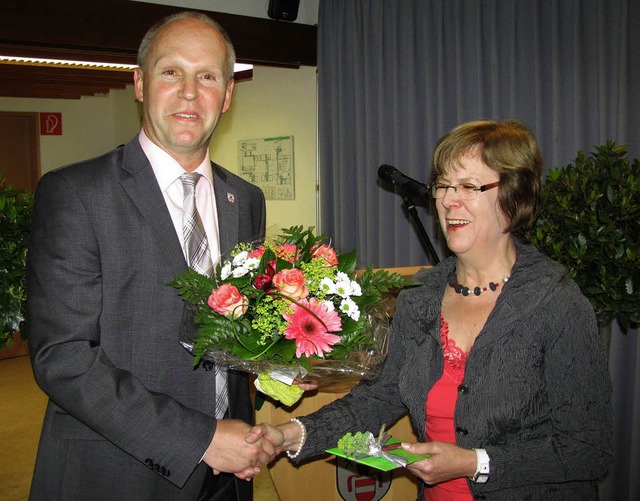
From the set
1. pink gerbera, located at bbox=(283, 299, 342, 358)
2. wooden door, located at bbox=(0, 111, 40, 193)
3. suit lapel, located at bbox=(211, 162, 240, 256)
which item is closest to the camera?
pink gerbera, located at bbox=(283, 299, 342, 358)

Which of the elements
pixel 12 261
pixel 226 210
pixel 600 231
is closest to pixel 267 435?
pixel 226 210

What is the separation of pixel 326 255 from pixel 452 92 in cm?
324

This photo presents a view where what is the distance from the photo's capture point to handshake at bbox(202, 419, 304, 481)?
5.68 ft

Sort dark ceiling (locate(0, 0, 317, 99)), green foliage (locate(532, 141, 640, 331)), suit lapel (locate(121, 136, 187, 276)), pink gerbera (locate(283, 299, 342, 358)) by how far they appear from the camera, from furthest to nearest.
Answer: dark ceiling (locate(0, 0, 317, 99)) → green foliage (locate(532, 141, 640, 331)) → suit lapel (locate(121, 136, 187, 276)) → pink gerbera (locate(283, 299, 342, 358))

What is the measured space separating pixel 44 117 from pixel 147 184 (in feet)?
25.3

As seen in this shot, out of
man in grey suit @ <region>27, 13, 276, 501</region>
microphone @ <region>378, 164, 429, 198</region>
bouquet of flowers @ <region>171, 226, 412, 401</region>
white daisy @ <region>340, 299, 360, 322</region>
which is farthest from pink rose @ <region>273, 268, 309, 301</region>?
microphone @ <region>378, 164, 429, 198</region>

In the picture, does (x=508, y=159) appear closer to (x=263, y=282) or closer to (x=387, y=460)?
(x=263, y=282)

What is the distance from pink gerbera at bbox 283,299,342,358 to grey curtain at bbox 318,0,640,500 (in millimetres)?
2646

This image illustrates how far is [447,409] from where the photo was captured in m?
1.83

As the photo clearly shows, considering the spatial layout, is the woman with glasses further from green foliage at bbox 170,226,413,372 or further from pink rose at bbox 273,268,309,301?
pink rose at bbox 273,268,309,301

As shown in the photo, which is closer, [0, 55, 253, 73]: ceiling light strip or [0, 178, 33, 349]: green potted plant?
[0, 178, 33, 349]: green potted plant

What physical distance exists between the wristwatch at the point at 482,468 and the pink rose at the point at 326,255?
63cm

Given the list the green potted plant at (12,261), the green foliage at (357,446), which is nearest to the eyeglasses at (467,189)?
the green foliage at (357,446)

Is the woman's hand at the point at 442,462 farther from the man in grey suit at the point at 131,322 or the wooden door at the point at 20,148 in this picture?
the wooden door at the point at 20,148
